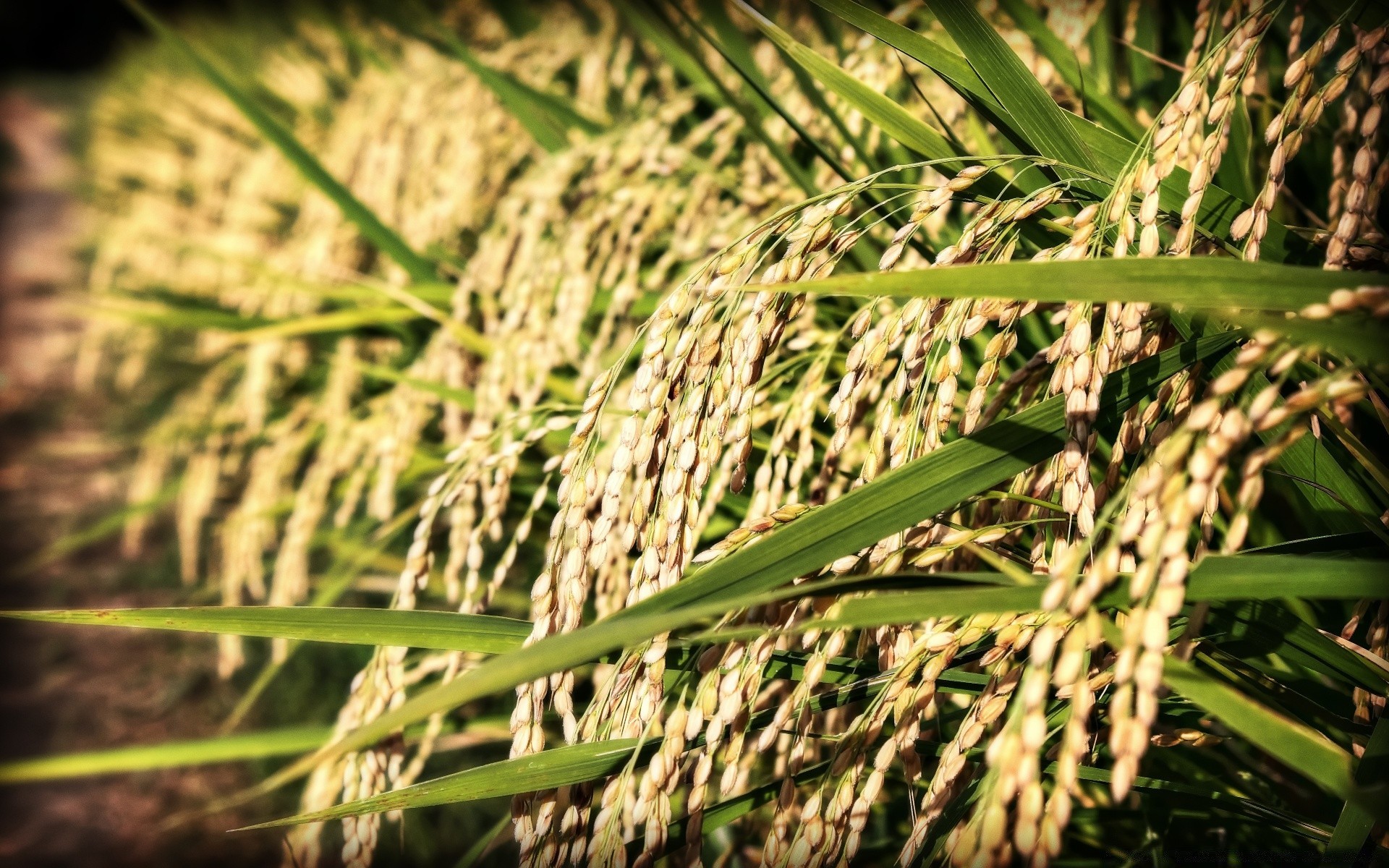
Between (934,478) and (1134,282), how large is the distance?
0.24 m

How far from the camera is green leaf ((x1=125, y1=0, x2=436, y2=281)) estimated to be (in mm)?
1652

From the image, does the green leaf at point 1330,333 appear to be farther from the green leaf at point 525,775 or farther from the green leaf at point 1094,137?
the green leaf at point 525,775

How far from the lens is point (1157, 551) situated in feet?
1.92

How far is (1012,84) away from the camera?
36.0 inches

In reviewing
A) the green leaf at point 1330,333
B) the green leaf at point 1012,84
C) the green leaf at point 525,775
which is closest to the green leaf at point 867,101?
the green leaf at point 1012,84

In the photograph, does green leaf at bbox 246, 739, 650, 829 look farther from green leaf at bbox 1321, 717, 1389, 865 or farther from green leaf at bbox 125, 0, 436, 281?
green leaf at bbox 125, 0, 436, 281

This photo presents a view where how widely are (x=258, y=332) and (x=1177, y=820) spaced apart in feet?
6.72

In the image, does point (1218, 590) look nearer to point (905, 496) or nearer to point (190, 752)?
point (905, 496)

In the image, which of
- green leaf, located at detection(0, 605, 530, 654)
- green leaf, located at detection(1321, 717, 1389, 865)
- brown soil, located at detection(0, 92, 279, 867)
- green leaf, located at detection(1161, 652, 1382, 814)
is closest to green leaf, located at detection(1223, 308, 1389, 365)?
green leaf, located at detection(1161, 652, 1382, 814)

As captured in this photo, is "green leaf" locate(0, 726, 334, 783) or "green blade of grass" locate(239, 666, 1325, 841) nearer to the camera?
"green blade of grass" locate(239, 666, 1325, 841)

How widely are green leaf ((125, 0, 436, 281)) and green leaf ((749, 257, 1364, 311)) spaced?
1342 mm

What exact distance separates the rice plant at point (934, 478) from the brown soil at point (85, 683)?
2165 millimetres

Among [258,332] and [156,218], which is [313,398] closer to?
[258,332]

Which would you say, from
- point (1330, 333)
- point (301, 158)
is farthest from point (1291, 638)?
point (301, 158)
